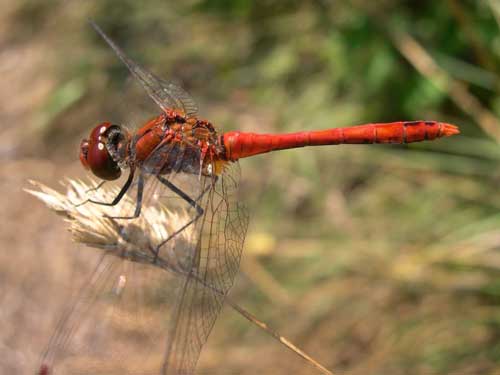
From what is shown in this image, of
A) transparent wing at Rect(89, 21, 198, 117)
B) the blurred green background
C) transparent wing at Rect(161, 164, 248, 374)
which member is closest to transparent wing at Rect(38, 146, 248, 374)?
transparent wing at Rect(161, 164, 248, 374)

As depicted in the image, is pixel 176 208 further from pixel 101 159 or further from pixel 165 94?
pixel 165 94

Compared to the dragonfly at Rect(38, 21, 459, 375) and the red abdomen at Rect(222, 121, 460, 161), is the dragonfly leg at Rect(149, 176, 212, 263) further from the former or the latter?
the red abdomen at Rect(222, 121, 460, 161)

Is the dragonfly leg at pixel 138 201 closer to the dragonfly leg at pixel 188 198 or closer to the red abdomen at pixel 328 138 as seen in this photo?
the dragonfly leg at pixel 188 198

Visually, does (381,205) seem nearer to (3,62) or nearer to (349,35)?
(349,35)

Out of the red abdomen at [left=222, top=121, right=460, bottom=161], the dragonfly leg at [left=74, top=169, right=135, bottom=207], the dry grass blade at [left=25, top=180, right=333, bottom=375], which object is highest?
the red abdomen at [left=222, top=121, right=460, bottom=161]

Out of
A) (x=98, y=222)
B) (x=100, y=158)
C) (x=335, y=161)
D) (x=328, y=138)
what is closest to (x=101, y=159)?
(x=100, y=158)

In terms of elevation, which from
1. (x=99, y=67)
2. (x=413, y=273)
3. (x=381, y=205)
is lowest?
(x=413, y=273)

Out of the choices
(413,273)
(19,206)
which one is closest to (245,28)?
(19,206)
